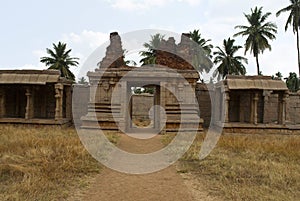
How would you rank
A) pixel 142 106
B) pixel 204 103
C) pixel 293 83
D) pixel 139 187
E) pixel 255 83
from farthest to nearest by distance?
pixel 293 83, pixel 142 106, pixel 204 103, pixel 255 83, pixel 139 187

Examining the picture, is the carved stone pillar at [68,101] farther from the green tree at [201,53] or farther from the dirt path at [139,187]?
the green tree at [201,53]

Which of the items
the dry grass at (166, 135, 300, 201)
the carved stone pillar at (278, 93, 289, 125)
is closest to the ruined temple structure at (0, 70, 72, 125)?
the dry grass at (166, 135, 300, 201)

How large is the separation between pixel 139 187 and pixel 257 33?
32525 mm

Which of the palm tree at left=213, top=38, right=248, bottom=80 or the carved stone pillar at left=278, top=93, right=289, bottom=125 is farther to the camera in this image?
the palm tree at left=213, top=38, right=248, bottom=80

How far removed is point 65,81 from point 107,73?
2.86 m

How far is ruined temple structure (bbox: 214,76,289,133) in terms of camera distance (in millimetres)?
16986

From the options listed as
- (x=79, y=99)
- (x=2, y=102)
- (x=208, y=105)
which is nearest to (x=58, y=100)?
(x=79, y=99)

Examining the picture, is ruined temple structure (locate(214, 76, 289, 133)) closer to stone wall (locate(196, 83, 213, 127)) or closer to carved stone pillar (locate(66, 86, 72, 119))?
stone wall (locate(196, 83, 213, 127))

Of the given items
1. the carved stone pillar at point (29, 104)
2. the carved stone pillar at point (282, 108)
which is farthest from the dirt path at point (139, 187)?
the carved stone pillar at point (282, 108)

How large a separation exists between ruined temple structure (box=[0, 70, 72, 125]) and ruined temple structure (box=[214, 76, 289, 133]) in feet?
27.3

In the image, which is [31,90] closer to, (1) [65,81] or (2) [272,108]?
(1) [65,81]

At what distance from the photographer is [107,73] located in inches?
642

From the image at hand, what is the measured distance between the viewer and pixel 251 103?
1834 centimetres

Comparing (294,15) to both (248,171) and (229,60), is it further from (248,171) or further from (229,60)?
(248,171)
